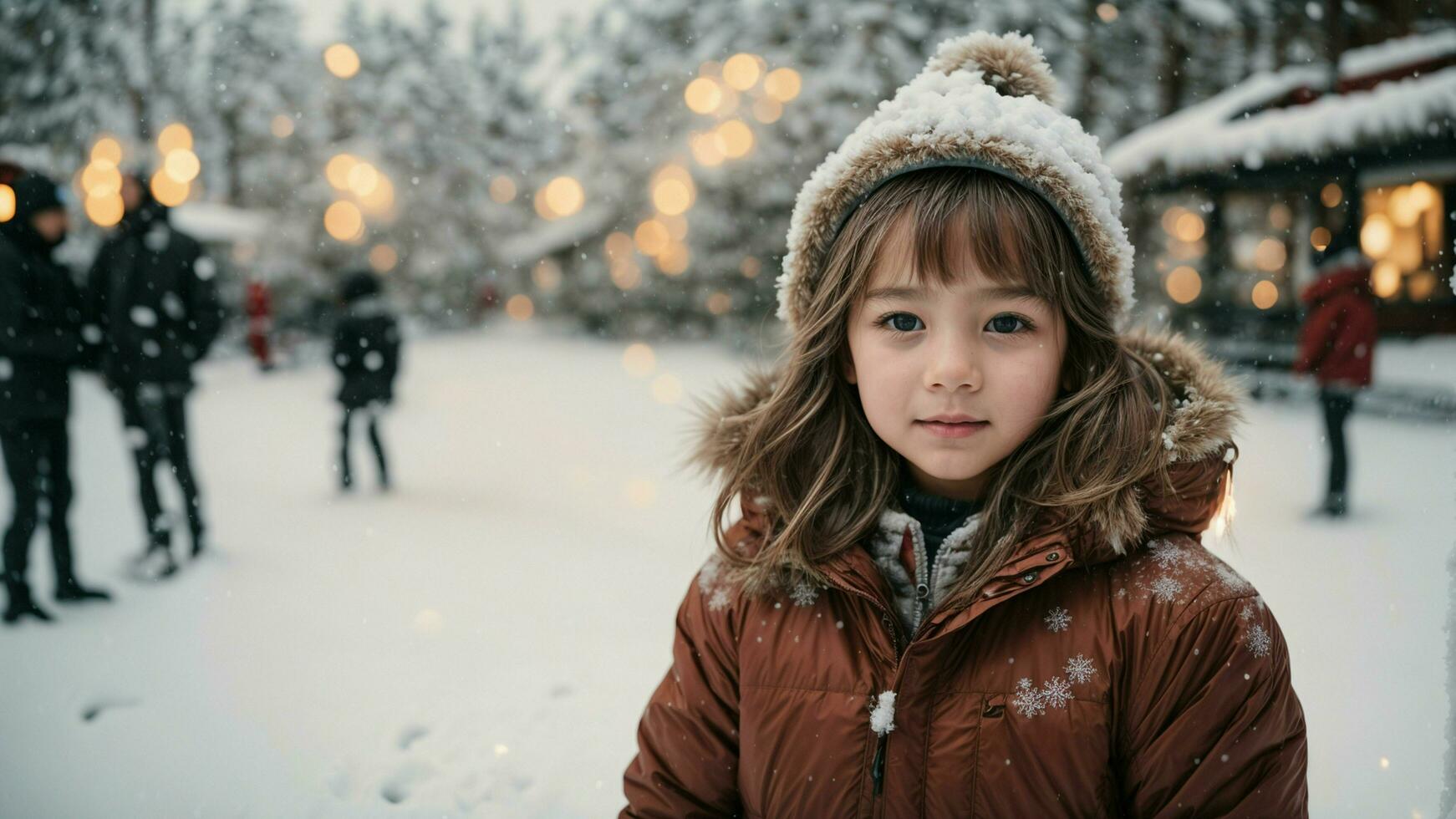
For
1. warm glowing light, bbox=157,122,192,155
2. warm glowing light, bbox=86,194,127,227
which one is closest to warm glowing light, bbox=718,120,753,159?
warm glowing light, bbox=157,122,192,155

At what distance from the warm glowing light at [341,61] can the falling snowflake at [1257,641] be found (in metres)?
24.1

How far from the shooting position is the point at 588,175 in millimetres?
19047

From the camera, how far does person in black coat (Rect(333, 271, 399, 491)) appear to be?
6.57 m

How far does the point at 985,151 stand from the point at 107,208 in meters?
6.64

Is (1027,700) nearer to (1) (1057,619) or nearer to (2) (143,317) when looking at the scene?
(1) (1057,619)

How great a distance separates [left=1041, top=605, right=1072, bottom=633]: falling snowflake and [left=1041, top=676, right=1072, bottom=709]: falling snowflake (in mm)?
74

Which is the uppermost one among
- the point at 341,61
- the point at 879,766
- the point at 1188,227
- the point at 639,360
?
the point at 341,61

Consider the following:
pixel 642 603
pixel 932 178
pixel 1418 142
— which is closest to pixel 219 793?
pixel 642 603

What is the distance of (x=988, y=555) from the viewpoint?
1.37 metres

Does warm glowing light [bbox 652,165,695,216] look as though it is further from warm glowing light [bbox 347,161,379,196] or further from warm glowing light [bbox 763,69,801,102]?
warm glowing light [bbox 347,161,379,196]

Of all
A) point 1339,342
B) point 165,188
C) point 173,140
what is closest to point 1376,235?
point 1339,342

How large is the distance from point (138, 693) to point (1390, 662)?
499 centimetres

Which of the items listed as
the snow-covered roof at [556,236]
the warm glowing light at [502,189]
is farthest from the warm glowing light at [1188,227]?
the warm glowing light at [502,189]

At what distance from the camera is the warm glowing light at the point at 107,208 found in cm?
489
